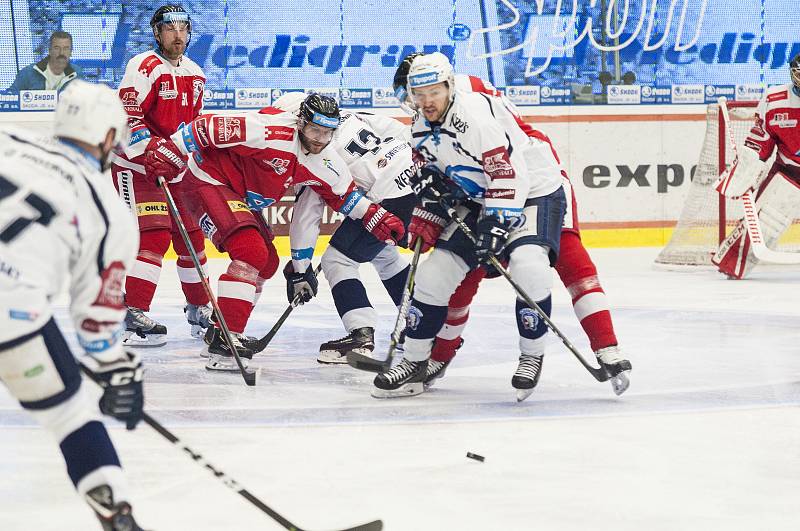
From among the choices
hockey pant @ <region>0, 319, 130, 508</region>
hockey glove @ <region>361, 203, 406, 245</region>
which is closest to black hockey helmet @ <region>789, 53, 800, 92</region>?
hockey glove @ <region>361, 203, 406, 245</region>

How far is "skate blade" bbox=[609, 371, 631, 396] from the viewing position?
145 inches

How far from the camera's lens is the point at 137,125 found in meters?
4.80

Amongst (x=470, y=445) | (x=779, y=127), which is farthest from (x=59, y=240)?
(x=779, y=127)

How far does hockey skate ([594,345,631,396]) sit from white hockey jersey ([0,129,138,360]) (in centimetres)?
199

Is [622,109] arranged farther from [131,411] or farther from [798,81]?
[131,411]

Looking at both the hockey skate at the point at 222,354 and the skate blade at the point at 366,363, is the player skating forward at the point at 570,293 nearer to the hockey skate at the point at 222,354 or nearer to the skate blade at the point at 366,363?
the skate blade at the point at 366,363

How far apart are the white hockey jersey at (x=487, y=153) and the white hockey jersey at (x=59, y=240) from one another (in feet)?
5.43

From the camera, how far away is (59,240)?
1942 millimetres

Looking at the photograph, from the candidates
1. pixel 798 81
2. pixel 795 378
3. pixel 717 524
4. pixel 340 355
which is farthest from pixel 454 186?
pixel 798 81

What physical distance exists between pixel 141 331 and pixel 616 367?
2.00 meters

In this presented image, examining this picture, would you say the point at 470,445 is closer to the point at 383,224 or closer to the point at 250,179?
the point at 383,224

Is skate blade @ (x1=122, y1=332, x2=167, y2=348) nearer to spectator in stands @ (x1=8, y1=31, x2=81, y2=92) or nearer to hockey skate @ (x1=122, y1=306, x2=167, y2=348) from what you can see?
hockey skate @ (x1=122, y1=306, x2=167, y2=348)

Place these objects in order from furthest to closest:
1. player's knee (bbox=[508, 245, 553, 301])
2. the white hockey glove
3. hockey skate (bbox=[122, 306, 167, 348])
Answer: the white hockey glove → hockey skate (bbox=[122, 306, 167, 348]) → player's knee (bbox=[508, 245, 553, 301])

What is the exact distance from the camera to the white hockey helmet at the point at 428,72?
350 cm
